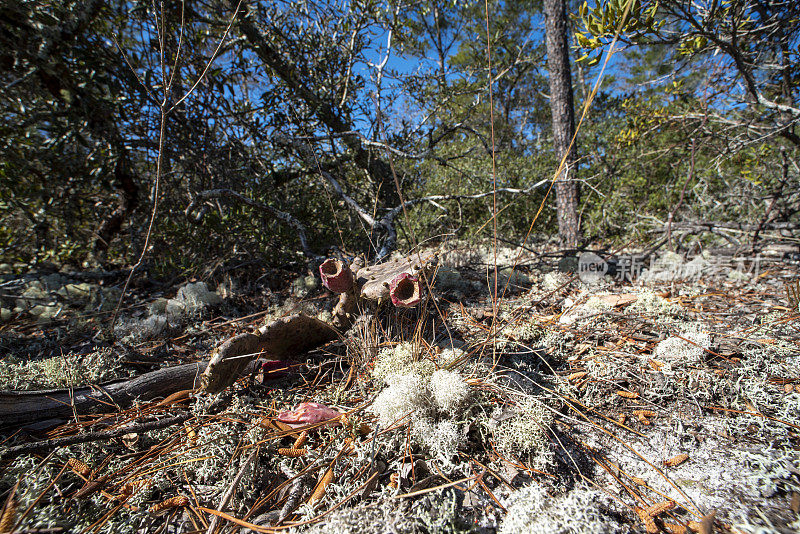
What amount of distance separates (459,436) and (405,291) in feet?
1.90

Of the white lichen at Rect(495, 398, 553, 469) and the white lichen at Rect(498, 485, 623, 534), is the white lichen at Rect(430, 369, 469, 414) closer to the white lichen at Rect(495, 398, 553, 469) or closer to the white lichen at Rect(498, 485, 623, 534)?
the white lichen at Rect(495, 398, 553, 469)

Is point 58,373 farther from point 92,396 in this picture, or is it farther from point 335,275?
point 335,275

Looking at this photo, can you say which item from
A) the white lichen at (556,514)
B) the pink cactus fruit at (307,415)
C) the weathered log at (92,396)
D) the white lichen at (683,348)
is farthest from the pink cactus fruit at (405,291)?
the white lichen at (683,348)

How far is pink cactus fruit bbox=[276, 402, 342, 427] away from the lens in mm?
1262

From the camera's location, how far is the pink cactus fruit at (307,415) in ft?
4.14

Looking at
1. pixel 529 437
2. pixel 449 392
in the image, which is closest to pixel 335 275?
pixel 449 392

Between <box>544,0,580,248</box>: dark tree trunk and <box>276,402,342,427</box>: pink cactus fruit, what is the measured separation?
376 cm

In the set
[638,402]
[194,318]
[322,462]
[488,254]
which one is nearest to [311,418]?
[322,462]

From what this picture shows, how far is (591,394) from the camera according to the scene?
1392mm

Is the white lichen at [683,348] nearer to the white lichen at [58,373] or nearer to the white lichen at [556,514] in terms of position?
the white lichen at [556,514]

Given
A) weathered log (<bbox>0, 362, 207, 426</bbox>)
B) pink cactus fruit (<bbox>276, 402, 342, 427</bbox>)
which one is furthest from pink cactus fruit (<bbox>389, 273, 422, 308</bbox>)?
weathered log (<bbox>0, 362, 207, 426</bbox>)

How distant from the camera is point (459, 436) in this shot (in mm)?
1148

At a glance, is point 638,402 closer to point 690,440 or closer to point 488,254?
point 690,440

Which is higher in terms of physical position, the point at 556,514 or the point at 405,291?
the point at 405,291
